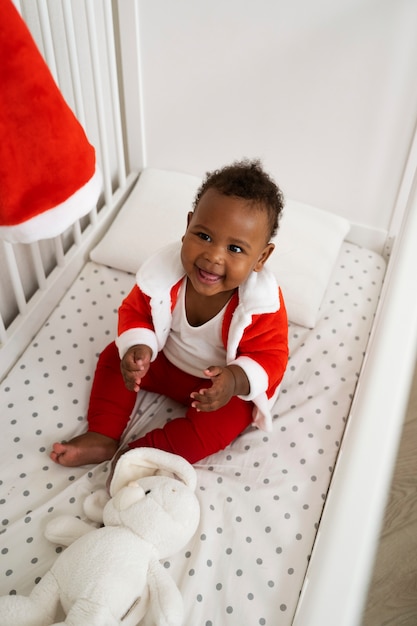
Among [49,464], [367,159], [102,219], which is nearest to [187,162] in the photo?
[102,219]

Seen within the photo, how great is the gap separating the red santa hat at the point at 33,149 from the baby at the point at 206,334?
259 mm

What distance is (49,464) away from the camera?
91cm

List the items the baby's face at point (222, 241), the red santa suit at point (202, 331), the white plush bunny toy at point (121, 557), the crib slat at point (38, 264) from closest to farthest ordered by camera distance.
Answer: the white plush bunny toy at point (121, 557) → the baby's face at point (222, 241) → the red santa suit at point (202, 331) → the crib slat at point (38, 264)

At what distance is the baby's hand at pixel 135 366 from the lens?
2.90 ft

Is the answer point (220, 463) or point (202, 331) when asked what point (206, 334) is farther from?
point (220, 463)

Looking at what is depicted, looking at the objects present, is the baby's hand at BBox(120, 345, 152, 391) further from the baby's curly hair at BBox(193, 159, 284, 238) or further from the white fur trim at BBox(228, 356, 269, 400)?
the baby's curly hair at BBox(193, 159, 284, 238)

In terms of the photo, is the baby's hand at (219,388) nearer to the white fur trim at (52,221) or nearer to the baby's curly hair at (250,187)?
the baby's curly hair at (250,187)

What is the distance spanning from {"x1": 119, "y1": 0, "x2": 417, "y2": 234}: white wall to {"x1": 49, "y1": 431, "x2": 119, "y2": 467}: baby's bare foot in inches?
29.1

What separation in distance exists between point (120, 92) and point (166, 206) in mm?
299

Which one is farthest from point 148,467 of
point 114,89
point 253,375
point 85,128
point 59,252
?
point 114,89

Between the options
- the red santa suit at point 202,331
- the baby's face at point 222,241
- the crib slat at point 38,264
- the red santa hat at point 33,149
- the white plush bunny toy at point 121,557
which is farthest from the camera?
the crib slat at point 38,264

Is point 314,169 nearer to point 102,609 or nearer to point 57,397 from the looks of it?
point 57,397

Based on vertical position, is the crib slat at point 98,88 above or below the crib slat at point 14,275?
above

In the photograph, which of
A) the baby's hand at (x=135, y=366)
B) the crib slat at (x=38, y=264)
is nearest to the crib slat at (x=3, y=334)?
the crib slat at (x=38, y=264)
